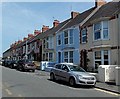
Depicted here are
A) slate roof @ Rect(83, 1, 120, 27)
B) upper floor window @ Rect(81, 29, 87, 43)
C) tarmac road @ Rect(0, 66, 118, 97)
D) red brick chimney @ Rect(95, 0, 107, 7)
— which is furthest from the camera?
red brick chimney @ Rect(95, 0, 107, 7)

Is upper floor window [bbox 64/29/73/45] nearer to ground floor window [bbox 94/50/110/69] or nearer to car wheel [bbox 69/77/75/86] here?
ground floor window [bbox 94/50/110/69]

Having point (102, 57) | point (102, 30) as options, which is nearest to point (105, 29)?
point (102, 30)

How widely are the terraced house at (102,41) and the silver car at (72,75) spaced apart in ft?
23.3

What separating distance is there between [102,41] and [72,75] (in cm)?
989

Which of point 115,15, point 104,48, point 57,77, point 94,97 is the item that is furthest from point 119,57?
point 94,97

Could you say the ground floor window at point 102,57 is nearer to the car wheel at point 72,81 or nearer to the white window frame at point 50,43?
the car wheel at point 72,81

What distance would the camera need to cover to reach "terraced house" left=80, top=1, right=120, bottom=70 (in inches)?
980

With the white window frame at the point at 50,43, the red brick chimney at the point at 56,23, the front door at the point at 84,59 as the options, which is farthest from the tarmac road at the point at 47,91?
the red brick chimney at the point at 56,23

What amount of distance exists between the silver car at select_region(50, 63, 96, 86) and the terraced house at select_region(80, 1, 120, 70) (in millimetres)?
7109

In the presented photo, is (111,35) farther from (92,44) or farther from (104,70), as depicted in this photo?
(104,70)

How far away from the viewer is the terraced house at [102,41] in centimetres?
2489

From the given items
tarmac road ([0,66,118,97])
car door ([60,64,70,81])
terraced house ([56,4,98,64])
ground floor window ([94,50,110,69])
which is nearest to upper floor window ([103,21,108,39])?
ground floor window ([94,50,110,69])

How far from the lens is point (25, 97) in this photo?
1158cm

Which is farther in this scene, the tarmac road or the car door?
the car door
